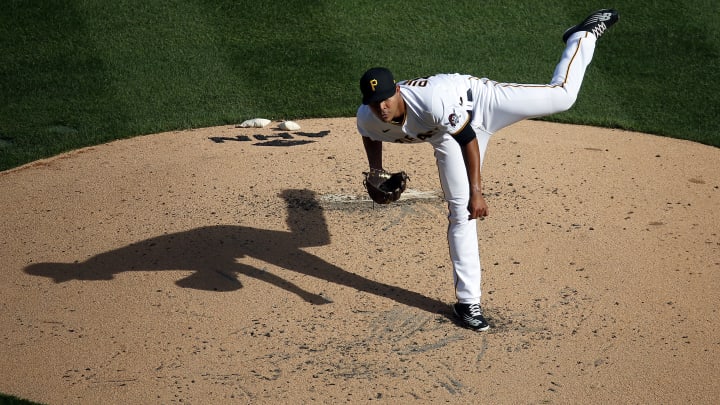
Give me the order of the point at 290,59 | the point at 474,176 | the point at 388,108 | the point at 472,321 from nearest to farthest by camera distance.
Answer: the point at 388,108
the point at 474,176
the point at 472,321
the point at 290,59

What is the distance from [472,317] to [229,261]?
1.90 meters

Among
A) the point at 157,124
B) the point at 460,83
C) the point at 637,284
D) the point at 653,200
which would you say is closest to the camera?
the point at 460,83

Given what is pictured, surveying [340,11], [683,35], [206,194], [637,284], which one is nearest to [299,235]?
[206,194]

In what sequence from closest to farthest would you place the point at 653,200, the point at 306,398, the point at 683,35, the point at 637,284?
the point at 306,398 < the point at 637,284 < the point at 653,200 < the point at 683,35

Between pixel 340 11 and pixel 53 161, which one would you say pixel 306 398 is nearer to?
pixel 53 161

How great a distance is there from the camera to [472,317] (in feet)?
18.7

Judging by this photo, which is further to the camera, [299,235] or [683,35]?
[683,35]

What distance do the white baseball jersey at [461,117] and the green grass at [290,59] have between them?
10.2 ft

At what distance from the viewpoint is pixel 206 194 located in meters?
7.58

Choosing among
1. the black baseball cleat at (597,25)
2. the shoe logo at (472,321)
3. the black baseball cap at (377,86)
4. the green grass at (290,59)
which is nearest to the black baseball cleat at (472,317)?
the shoe logo at (472,321)

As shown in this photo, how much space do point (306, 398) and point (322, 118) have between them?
457 centimetres

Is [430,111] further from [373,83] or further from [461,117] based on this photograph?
[373,83]

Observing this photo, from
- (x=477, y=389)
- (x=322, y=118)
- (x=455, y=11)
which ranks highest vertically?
(x=455, y=11)

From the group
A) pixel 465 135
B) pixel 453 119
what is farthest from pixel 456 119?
pixel 465 135
